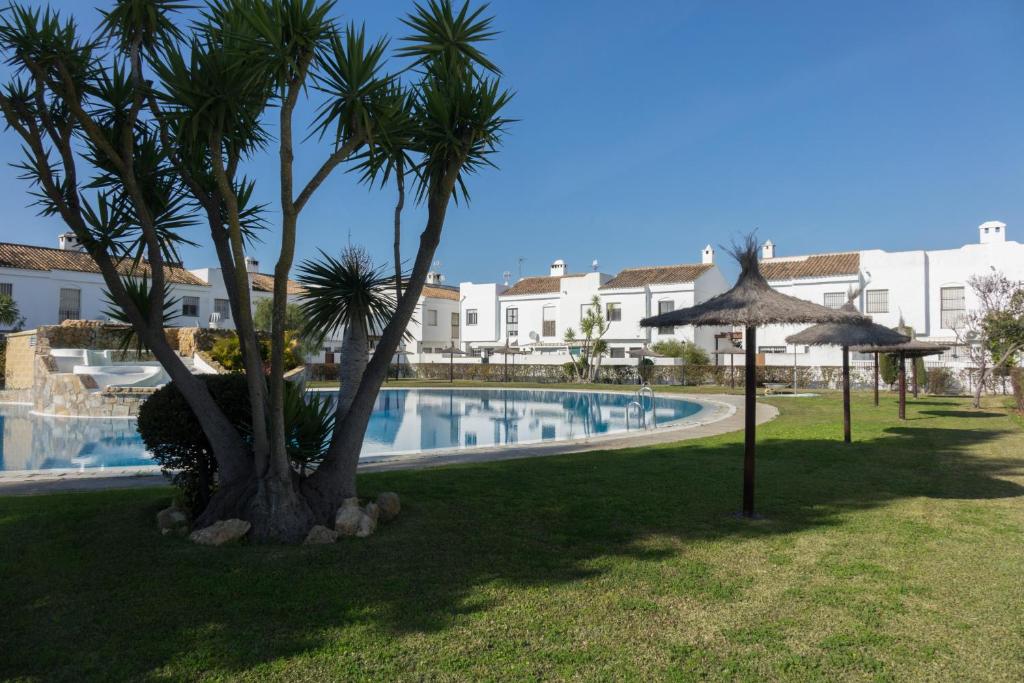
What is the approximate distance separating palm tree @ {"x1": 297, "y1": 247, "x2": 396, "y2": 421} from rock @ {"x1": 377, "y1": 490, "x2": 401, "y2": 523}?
2.85 ft

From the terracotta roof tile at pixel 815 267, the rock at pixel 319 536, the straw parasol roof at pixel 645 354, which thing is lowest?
the rock at pixel 319 536

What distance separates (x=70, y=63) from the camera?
5.95m

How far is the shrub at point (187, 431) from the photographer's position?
20.5 ft

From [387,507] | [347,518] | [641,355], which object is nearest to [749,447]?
[387,507]

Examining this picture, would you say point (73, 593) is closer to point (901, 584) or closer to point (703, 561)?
point (703, 561)

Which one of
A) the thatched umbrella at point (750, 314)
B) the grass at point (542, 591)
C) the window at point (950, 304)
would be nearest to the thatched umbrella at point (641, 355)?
the window at point (950, 304)

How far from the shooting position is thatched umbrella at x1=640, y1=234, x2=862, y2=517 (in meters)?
6.93

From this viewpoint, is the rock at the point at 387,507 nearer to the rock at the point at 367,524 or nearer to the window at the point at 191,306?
the rock at the point at 367,524

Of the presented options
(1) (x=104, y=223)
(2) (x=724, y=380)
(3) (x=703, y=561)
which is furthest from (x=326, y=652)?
(2) (x=724, y=380)

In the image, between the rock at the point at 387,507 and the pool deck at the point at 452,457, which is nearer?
the rock at the point at 387,507

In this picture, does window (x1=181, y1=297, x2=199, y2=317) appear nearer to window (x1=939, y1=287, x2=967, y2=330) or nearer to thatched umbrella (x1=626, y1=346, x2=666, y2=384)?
thatched umbrella (x1=626, y1=346, x2=666, y2=384)

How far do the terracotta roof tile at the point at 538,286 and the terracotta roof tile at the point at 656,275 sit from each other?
4391 mm

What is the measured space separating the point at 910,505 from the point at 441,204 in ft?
19.2

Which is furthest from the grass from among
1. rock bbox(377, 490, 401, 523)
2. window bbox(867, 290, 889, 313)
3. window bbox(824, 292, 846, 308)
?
window bbox(824, 292, 846, 308)
